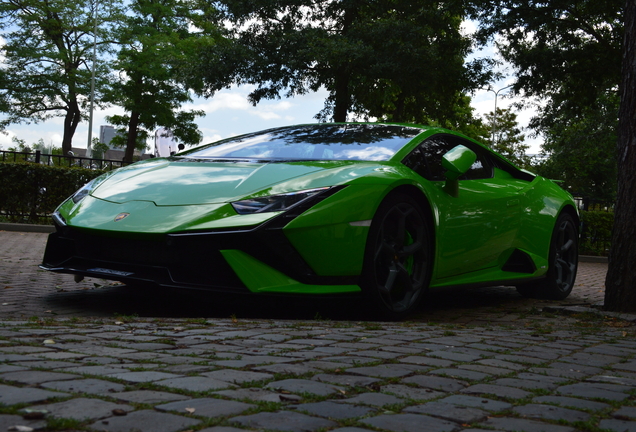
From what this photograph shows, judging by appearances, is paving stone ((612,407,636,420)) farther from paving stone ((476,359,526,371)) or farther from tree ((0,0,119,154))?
tree ((0,0,119,154))

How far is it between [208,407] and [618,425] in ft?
3.95

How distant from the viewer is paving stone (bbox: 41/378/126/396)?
7.03 ft

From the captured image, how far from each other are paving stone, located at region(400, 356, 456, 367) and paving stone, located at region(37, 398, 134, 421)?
132cm

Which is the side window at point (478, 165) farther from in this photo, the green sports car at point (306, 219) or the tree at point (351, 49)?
the tree at point (351, 49)

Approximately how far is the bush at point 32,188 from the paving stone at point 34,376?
11068 millimetres

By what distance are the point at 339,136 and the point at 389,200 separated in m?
1.01

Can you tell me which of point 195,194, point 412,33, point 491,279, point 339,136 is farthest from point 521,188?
point 412,33

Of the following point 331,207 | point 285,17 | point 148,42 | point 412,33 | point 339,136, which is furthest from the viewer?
point 148,42

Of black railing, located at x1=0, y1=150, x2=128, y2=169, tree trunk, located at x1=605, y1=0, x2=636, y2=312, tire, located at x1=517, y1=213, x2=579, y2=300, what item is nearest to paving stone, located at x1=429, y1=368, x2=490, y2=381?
tree trunk, located at x1=605, y1=0, x2=636, y2=312

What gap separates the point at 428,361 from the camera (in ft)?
9.86

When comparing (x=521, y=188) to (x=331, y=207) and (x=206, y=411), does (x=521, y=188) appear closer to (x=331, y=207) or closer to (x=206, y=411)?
(x=331, y=207)

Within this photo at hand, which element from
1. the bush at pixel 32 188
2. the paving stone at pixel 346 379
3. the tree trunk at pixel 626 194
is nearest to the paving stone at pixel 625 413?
the paving stone at pixel 346 379

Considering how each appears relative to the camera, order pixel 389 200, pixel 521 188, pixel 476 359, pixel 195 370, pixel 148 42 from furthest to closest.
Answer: pixel 148 42, pixel 521 188, pixel 389 200, pixel 476 359, pixel 195 370

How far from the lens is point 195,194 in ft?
13.8
